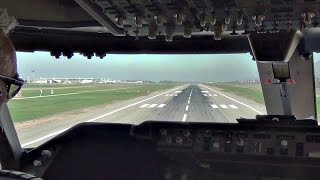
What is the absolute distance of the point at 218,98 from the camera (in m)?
3.77

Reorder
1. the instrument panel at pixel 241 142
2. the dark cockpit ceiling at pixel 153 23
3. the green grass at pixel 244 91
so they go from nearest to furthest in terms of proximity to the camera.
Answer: the dark cockpit ceiling at pixel 153 23 → the instrument panel at pixel 241 142 → the green grass at pixel 244 91

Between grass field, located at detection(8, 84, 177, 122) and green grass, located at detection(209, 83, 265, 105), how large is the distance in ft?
1.80

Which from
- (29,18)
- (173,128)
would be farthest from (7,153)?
(173,128)

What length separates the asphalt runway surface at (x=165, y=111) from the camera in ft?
11.6

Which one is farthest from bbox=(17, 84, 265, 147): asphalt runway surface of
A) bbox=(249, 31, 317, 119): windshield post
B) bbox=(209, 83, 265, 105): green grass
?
bbox=(249, 31, 317, 119): windshield post

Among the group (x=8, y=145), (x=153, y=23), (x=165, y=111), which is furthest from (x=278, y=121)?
(x=8, y=145)

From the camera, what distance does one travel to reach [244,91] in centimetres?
405

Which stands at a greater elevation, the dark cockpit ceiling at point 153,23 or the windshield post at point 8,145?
the dark cockpit ceiling at point 153,23

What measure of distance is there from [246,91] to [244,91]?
55mm

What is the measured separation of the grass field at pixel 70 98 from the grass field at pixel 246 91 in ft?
1.82

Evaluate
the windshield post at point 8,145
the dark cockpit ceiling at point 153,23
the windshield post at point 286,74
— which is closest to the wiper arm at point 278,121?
the windshield post at point 286,74

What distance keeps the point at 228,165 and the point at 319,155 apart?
730 millimetres

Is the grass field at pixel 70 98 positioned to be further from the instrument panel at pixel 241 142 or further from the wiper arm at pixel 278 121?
the wiper arm at pixel 278 121

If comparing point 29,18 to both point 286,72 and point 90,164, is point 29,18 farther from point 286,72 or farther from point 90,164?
point 286,72
